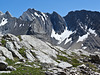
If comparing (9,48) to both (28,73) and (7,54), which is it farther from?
(28,73)

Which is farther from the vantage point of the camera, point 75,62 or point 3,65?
point 75,62

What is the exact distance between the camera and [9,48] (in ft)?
132

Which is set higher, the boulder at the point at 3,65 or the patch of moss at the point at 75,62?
the patch of moss at the point at 75,62

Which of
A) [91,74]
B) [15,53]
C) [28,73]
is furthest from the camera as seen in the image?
[15,53]

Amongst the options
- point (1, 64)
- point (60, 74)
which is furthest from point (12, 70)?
point (60, 74)

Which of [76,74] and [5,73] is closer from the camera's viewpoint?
[5,73]

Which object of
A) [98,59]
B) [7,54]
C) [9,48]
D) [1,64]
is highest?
[98,59]

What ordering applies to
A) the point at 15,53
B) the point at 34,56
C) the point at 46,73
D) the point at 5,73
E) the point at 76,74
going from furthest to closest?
the point at 34,56
the point at 15,53
the point at 76,74
the point at 46,73
the point at 5,73

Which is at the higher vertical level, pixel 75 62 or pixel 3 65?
pixel 75 62

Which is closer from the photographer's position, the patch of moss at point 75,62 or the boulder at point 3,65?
the boulder at point 3,65

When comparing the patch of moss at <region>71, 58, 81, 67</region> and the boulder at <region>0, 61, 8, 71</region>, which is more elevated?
the patch of moss at <region>71, 58, 81, 67</region>

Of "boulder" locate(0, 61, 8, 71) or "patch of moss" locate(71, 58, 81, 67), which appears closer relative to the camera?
"boulder" locate(0, 61, 8, 71)

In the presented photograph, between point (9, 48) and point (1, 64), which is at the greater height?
point (9, 48)

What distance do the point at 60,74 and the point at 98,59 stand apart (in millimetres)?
46976
